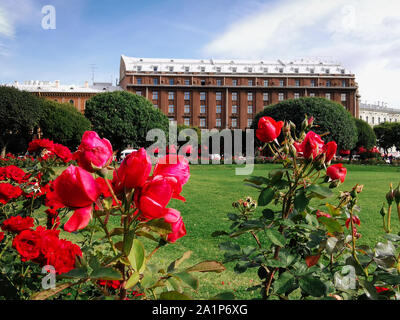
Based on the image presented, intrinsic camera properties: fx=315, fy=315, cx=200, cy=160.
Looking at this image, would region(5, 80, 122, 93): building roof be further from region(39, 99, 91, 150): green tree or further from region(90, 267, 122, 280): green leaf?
region(90, 267, 122, 280): green leaf

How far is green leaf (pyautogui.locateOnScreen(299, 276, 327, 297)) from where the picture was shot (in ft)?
3.11

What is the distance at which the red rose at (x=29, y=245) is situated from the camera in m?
1.17

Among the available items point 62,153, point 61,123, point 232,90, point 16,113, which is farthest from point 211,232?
point 232,90

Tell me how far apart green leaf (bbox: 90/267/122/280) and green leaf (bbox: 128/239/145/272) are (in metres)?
0.05

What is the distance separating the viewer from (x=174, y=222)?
0.83m

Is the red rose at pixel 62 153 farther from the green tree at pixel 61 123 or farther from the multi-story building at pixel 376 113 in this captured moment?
the multi-story building at pixel 376 113

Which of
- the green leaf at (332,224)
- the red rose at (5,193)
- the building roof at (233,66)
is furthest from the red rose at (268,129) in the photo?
the building roof at (233,66)

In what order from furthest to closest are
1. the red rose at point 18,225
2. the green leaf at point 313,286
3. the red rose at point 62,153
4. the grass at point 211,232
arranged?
the grass at point 211,232
the red rose at point 62,153
the red rose at point 18,225
the green leaf at point 313,286

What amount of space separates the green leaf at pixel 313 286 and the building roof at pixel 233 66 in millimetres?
54969
